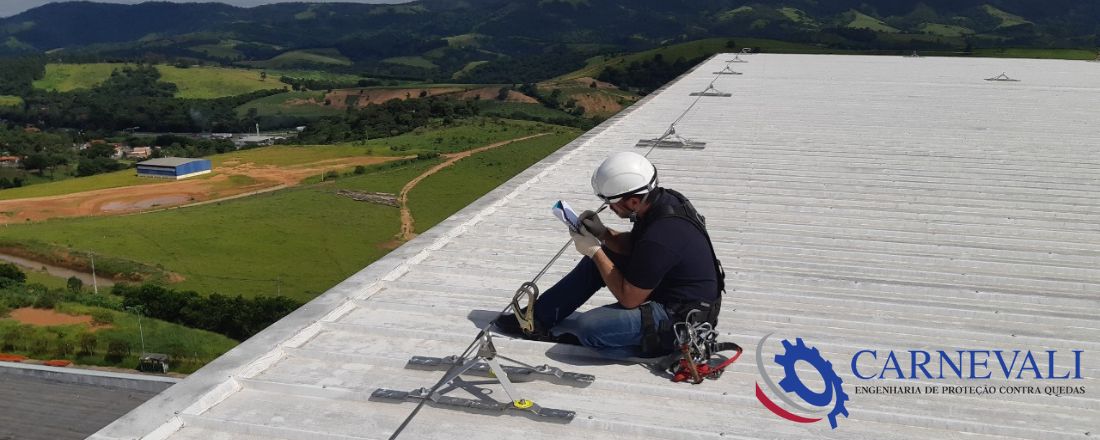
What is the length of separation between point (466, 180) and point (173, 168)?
2780 cm

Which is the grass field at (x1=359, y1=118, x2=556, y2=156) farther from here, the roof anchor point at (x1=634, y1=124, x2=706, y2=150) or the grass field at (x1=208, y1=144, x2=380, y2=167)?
the roof anchor point at (x1=634, y1=124, x2=706, y2=150)

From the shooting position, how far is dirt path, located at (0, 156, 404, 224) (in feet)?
190

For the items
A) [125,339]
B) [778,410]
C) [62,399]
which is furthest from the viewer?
[125,339]

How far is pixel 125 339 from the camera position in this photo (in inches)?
1104

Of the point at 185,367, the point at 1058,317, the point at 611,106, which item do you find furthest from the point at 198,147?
the point at 1058,317

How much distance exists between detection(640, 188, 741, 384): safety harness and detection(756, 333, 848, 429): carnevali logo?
283 millimetres

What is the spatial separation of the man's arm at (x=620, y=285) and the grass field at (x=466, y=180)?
45.9 metres

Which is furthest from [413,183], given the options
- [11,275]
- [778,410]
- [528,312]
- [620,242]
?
[778,410]

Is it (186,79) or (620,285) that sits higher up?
(620,285)

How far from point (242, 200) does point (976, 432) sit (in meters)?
60.4

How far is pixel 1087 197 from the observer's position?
905 centimetres

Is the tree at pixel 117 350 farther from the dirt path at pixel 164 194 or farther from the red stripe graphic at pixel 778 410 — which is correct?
Result: the dirt path at pixel 164 194

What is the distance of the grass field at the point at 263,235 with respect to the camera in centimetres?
4219

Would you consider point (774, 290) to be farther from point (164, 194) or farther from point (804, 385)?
point (164, 194)
